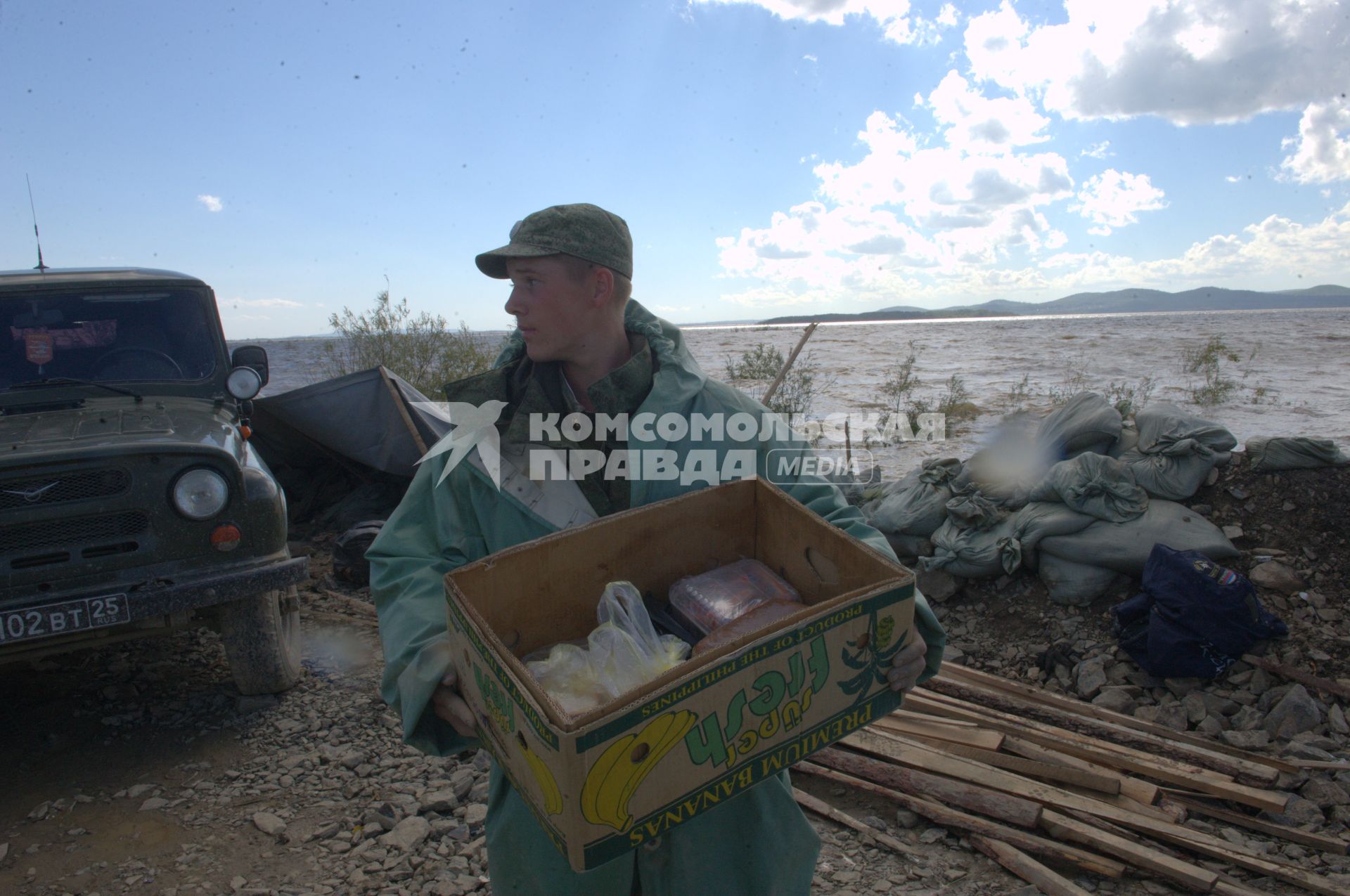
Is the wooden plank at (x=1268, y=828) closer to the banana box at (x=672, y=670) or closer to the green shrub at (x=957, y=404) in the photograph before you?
the banana box at (x=672, y=670)

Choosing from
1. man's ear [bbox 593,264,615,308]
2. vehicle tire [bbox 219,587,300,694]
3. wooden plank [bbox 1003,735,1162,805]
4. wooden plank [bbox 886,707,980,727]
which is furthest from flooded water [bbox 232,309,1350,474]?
vehicle tire [bbox 219,587,300,694]

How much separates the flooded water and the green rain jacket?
2379 mm

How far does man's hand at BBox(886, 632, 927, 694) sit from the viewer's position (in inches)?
55.5

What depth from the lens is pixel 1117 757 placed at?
3.36 m

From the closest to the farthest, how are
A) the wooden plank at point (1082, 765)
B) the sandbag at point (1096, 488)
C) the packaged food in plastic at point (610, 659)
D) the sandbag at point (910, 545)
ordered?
1. the packaged food in plastic at point (610, 659)
2. the wooden plank at point (1082, 765)
3. the sandbag at point (1096, 488)
4. the sandbag at point (910, 545)

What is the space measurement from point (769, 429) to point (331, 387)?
6.12 metres

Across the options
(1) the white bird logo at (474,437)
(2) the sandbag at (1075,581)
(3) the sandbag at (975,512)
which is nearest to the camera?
(1) the white bird logo at (474,437)

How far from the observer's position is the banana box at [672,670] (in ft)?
3.53

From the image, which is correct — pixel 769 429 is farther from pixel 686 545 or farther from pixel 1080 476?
pixel 1080 476

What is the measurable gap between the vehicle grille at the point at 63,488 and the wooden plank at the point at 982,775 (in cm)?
361

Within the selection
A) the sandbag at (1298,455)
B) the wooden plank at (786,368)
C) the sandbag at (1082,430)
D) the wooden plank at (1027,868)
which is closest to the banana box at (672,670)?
the wooden plank at (786,368)

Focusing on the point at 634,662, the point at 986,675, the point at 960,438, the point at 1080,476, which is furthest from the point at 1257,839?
the point at 960,438

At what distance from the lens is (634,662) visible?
4.61 feet

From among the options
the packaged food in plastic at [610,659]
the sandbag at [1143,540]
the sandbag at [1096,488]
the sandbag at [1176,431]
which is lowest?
the sandbag at [1143,540]
